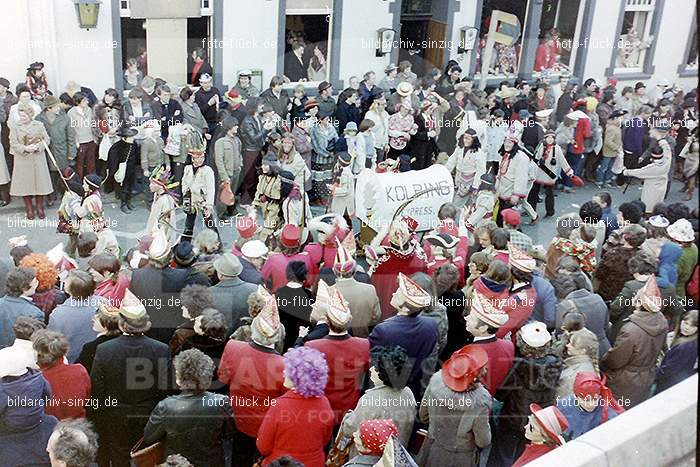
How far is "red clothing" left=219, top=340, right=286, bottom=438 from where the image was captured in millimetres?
4621

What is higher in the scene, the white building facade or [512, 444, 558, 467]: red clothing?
the white building facade

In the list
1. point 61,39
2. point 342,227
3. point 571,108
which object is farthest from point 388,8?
point 342,227

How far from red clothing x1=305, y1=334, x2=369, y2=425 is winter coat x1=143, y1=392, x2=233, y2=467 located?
0.72 metres

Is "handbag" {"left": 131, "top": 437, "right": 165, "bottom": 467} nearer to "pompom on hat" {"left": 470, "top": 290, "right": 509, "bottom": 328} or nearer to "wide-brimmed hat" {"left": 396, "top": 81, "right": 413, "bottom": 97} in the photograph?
"pompom on hat" {"left": 470, "top": 290, "right": 509, "bottom": 328}

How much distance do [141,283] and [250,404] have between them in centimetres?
144

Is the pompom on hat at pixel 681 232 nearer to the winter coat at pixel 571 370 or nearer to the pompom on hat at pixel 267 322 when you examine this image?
the winter coat at pixel 571 370

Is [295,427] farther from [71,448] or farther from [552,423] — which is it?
[552,423]

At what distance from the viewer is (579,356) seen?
4.91 metres

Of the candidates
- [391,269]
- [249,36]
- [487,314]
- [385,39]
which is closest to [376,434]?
[487,314]

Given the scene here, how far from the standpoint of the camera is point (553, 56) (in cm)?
1562

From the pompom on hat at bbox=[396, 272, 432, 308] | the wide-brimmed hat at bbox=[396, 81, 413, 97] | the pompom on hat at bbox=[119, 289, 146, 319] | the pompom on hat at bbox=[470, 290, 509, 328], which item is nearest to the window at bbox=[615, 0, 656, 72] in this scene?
the wide-brimmed hat at bbox=[396, 81, 413, 97]

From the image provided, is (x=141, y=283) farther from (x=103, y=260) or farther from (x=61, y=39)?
(x=61, y=39)

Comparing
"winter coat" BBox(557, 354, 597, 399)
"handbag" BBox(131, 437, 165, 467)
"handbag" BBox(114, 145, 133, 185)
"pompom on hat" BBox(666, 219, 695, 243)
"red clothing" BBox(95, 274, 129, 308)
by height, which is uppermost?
"pompom on hat" BBox(666, 219, 695, 243)

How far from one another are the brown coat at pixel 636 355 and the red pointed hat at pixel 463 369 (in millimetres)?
1487
